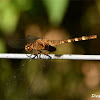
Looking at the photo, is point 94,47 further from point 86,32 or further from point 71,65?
point 71,65

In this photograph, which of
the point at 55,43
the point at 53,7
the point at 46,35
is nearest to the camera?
the point at 53,7

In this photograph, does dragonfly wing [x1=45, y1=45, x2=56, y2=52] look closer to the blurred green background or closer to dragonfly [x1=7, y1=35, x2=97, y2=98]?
dragonfly [x1=7, y1=35, x2=97, y2=98]

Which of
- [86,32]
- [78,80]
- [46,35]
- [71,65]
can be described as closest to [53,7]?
[46,35]

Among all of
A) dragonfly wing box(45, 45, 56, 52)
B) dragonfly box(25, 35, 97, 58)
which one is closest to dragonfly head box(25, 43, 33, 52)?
dragonfly box(25, 35, 97, 58)

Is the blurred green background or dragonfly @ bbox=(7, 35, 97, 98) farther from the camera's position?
the blurred green background

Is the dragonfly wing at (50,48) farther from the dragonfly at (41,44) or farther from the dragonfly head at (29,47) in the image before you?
the dragonfly head at (29,47)

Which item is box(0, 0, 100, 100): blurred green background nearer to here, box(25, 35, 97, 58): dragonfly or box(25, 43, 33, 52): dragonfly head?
box(25, 35, 97, 58): dragonfly

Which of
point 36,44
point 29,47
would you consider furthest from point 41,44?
point 29,47

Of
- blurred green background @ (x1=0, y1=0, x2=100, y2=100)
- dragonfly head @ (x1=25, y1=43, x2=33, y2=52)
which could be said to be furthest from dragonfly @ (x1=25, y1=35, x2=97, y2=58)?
blurred green background @ (x1=0, y1=0, x2=100, y2=100)
